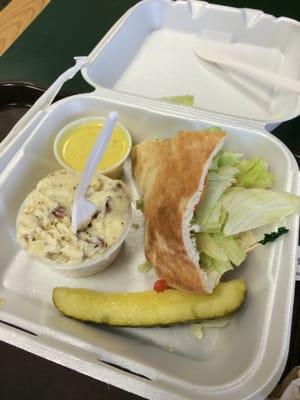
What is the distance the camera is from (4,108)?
62.8 inches

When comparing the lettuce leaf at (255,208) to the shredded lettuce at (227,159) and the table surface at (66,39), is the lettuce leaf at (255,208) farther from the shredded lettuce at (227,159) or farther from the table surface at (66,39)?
the table surface at (66,39)

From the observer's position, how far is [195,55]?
5.65 feet

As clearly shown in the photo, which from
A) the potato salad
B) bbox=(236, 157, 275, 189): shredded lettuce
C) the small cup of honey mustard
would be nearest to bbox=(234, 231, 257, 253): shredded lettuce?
bbox=(236, 157, 275, 189): shredded lettuce

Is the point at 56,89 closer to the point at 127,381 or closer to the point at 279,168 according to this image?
the point at 279,168

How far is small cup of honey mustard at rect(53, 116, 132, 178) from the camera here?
1358mm

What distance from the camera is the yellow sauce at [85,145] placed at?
137cm

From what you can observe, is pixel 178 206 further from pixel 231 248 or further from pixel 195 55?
pixel 195 55

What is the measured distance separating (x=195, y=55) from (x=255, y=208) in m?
0.85

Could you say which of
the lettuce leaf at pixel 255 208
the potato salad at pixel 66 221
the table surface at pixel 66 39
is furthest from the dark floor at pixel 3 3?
the lettuce leaf at pixel 255 208

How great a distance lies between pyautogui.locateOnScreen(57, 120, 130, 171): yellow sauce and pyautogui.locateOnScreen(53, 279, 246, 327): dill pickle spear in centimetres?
44

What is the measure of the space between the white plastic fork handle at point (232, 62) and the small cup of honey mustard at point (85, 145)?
1.65 ft

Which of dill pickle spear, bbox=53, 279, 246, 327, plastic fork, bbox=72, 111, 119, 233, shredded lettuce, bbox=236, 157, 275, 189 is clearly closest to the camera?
plastic fork, bbox=72, 111, 119, 233

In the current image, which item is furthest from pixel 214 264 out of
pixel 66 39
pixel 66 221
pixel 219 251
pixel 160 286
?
pixel 66 39

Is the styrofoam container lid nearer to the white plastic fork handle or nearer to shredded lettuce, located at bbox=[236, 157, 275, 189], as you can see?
the white plastic fork handle
